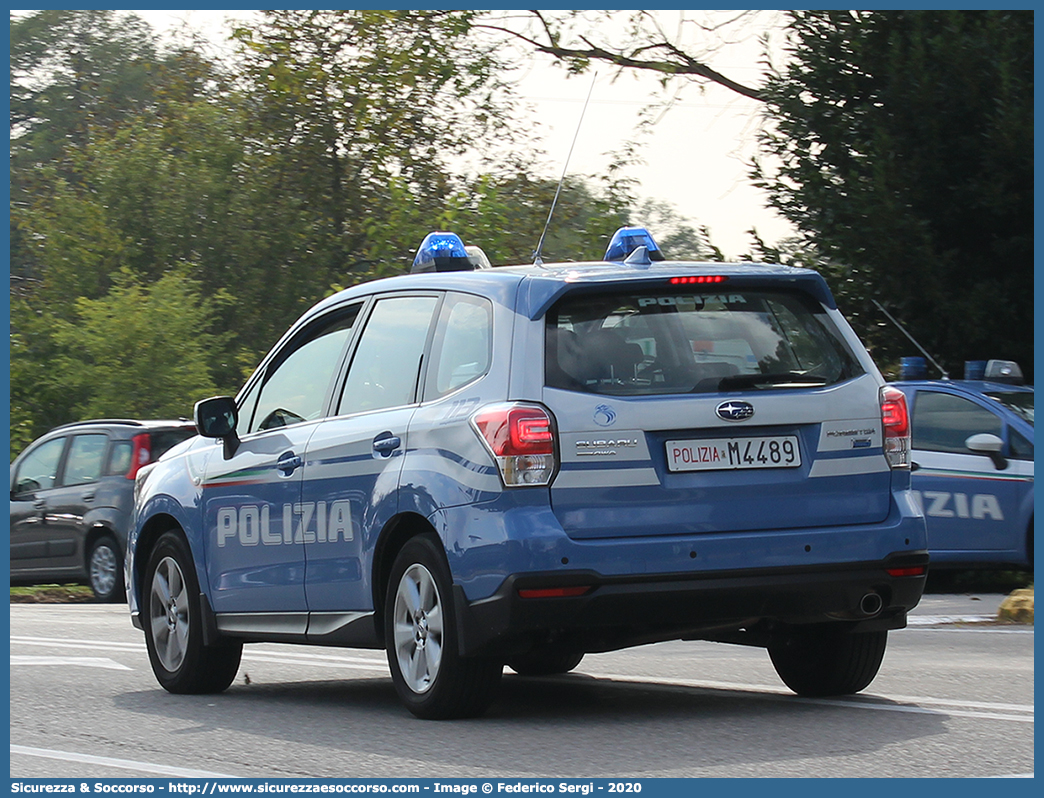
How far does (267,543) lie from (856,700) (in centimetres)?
281

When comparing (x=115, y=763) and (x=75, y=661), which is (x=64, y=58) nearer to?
(x=75, y=661)

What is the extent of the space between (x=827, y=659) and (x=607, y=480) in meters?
1.70

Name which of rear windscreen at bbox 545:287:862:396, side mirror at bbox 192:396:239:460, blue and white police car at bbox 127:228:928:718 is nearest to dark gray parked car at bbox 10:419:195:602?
side mirror at bbox 192:396:239:460

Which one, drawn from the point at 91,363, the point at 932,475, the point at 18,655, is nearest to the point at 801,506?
the point at 18,655

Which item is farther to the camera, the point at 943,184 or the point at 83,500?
the point at 943,184

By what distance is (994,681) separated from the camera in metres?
8.44

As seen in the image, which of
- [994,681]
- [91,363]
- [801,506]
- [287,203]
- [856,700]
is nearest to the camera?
[801,506]

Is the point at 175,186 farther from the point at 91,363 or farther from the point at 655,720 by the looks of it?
the point at 655,720

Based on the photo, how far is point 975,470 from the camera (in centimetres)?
1395

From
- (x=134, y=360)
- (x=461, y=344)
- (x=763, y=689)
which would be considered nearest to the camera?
(x=461, y=344)

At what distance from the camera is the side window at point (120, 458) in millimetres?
17734

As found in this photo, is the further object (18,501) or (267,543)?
(18,501)

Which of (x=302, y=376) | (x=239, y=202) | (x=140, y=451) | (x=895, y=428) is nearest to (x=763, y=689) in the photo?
(x=895, y=428)

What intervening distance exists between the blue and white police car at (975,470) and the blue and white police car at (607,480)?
6111mm
